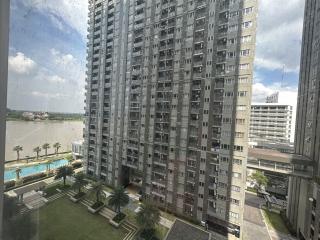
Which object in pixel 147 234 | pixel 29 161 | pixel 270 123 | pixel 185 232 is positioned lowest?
pixel 185 232

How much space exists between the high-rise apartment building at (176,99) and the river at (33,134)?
1.74 metres

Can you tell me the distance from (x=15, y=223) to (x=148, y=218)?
1.77 metres

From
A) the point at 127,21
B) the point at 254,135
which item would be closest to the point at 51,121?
the point at 254,135

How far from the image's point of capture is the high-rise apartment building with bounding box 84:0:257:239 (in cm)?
260

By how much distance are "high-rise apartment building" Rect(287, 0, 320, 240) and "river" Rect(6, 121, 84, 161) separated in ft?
8.58

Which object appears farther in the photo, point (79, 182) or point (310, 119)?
point (310, 119)

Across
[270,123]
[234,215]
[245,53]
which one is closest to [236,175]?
[234,215]

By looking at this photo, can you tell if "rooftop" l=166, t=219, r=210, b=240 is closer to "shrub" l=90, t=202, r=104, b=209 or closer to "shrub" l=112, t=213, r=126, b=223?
"shrub" l=112, t=213, r=126, b=223

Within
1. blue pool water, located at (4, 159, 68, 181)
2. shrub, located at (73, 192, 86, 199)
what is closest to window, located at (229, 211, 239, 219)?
shrub, located at (73, 192, 86, 199)

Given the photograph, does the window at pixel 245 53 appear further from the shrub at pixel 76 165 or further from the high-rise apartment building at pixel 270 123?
the shrub at pixel 76 165

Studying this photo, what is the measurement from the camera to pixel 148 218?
7.10 feet

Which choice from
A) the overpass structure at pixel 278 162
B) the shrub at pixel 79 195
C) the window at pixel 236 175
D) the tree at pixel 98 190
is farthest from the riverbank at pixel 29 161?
the window at pixel 236 175

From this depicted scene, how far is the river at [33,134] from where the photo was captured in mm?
671

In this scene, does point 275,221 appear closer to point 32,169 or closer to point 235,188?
point 235,188
